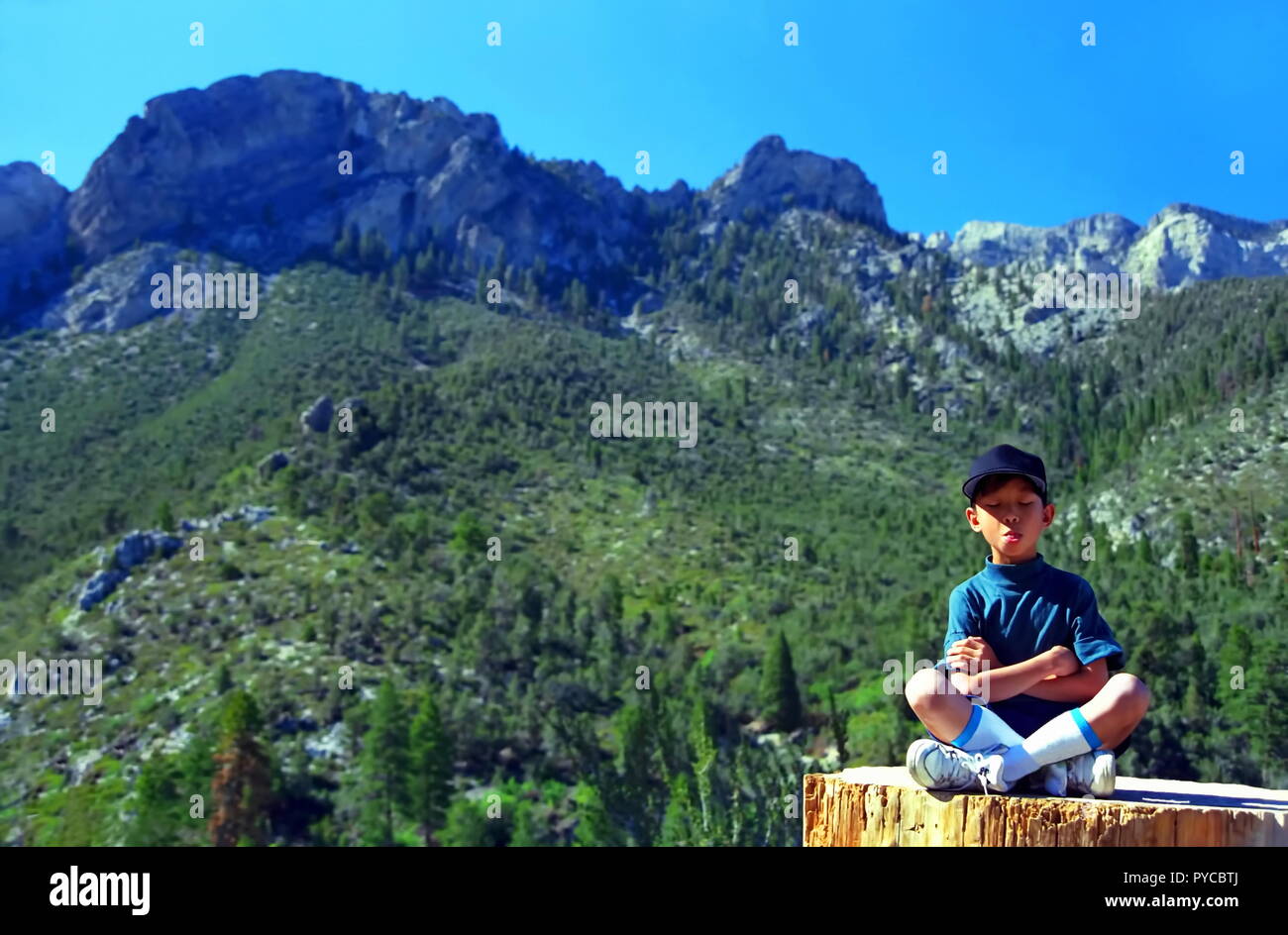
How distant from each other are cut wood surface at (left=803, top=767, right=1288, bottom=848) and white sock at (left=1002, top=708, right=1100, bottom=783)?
14 centimetres

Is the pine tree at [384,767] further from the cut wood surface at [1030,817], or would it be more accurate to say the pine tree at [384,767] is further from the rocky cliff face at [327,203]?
the rocky cliff face at [327,203]

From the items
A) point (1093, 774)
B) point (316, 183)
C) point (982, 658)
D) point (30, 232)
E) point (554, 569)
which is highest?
point (316, 183)

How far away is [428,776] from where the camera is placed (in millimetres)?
40594

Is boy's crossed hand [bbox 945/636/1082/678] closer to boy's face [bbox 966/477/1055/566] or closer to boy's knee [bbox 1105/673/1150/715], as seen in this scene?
boy's knee [bbox 1105/673/1150/715]

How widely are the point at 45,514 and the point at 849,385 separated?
73.3m

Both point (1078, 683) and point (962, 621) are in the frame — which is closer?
point (1078, 683)

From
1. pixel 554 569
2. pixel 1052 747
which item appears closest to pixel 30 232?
pixel 554 569

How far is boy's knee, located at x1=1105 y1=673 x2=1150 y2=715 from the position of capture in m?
4.86

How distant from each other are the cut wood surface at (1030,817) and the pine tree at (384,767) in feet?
124

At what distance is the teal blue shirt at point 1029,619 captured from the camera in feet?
17.2

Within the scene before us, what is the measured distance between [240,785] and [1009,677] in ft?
128

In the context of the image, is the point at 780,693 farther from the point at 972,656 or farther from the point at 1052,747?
the point at 1052,747

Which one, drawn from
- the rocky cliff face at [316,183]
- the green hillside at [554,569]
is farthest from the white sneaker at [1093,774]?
the rocky cliff face at [316,183]

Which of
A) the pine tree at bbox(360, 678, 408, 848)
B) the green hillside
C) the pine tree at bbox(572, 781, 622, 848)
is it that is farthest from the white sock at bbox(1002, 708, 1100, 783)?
the pine tree at bbox(360, 678, 408, 848)
